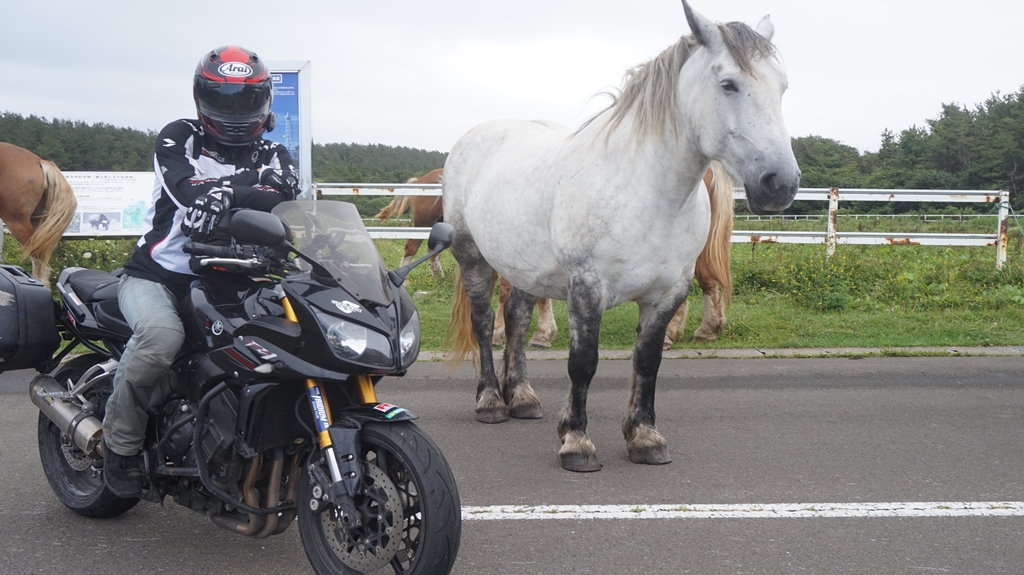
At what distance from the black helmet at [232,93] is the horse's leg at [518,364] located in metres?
2.77

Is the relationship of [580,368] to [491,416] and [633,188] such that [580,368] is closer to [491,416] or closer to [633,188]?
[633,188]

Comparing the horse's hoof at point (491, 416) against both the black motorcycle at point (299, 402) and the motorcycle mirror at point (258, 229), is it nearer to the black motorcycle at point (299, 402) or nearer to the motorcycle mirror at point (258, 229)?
the black motorcycle at point (299, 402)

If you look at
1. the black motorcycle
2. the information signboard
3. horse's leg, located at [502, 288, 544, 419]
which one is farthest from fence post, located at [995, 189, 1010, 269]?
the black motorcycle

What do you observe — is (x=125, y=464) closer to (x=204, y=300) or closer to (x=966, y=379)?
(x=204, y=300)

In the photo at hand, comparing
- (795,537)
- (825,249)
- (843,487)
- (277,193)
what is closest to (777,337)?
(825,249)

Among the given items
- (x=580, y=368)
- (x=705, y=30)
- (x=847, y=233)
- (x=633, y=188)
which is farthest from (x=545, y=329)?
(x=847, y=233)

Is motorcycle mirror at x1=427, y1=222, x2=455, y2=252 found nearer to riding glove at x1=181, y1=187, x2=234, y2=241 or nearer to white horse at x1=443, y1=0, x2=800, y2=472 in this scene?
riding glove at x1=181, y1=187, x2=234, y2=241

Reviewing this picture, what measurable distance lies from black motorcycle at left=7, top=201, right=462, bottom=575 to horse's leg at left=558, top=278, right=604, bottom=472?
1.48m

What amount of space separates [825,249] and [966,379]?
5.10 metres

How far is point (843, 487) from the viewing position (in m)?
4.24

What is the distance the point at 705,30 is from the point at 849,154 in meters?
30.1

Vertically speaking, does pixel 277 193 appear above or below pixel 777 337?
above

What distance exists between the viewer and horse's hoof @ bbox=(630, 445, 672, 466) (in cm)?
470

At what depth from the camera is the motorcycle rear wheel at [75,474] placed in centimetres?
384
